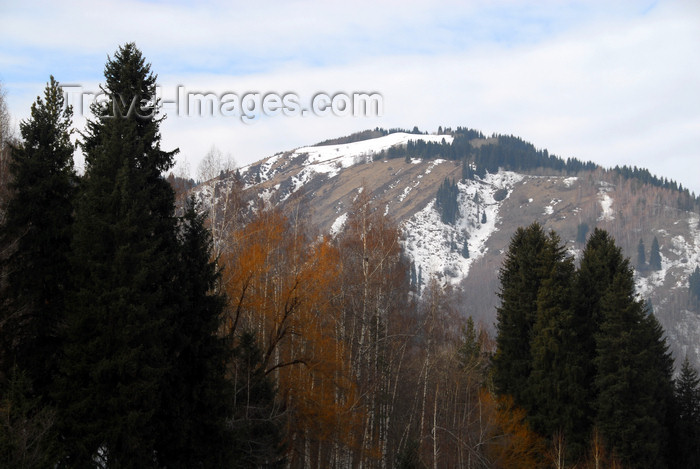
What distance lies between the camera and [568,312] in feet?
118

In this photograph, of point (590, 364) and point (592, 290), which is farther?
point (592, 290)

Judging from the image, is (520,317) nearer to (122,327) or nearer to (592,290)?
(592,290)

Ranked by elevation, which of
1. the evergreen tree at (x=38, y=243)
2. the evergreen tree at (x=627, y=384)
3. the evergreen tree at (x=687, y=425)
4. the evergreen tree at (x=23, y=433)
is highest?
the evergreen tree at (x=38, y=243)

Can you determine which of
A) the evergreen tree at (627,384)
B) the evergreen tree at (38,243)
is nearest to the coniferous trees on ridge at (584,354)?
the evergreen tree at (627,384)

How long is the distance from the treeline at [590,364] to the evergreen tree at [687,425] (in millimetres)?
61

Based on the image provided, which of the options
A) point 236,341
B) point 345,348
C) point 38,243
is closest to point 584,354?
point 345,348

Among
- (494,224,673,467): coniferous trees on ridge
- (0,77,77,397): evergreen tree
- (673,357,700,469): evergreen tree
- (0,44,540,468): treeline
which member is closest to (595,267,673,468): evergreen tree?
(494,224,673,467): coniferous trees on ridge

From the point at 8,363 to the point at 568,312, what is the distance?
94.4 feet

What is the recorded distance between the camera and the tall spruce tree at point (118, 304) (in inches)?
626

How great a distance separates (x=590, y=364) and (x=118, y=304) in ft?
96.0

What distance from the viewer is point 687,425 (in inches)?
1518

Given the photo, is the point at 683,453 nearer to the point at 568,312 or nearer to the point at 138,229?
the point at 568,312

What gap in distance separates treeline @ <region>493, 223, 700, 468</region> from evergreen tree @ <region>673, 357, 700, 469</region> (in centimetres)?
6

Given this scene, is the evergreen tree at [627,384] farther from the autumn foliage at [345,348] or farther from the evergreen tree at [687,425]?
the autumn foliage at [345,348]
